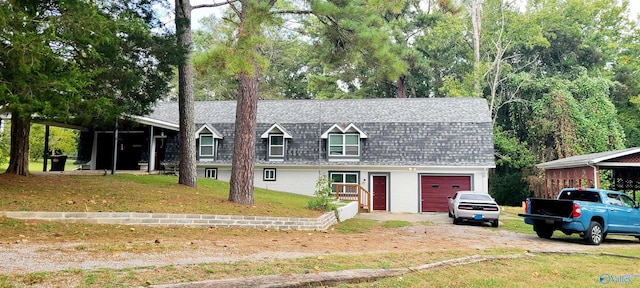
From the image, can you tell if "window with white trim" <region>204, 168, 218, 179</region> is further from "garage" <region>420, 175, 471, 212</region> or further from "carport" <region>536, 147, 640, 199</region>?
"carport" <region>536, 147, 640, 199</region>

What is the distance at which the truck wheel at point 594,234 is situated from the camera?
11.5 metres

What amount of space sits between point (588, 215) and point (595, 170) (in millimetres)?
8153

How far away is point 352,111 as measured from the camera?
91.7 feet

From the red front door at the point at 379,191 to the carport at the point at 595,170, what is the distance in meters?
8.84

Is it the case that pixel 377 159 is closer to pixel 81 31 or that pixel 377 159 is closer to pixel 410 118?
pixel 410 118

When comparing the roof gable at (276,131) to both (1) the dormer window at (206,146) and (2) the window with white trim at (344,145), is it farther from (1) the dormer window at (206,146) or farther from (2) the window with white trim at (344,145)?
(1) the dormer window at (206,146)

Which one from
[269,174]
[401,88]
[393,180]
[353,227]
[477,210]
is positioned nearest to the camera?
[353,227]

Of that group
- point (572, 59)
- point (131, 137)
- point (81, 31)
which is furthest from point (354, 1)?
point (572, 59)

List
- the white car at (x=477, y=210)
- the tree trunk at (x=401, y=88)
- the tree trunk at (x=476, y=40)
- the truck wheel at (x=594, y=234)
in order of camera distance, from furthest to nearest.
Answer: the tree trunk at (x=401, y=88) < the tree trunk at (x=476, y=40) < the white car at (x=477, y=210) < the truck wheel at (x=594, y=234)

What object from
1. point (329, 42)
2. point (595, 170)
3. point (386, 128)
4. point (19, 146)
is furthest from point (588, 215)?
point (19, 146)

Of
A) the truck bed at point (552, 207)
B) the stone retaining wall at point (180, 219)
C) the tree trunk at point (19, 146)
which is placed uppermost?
the tree trunk at point (19, 146)

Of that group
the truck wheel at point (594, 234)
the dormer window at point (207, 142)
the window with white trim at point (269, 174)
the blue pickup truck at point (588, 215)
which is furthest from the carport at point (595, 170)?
the dormer window at point (207, 142)

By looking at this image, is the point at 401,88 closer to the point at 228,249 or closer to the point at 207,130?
the point at 207,130

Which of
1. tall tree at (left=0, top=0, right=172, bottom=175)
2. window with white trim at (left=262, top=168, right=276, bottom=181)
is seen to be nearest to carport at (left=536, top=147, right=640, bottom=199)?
window with white trim at (left=262, top=168, right=276, bottom=181)
